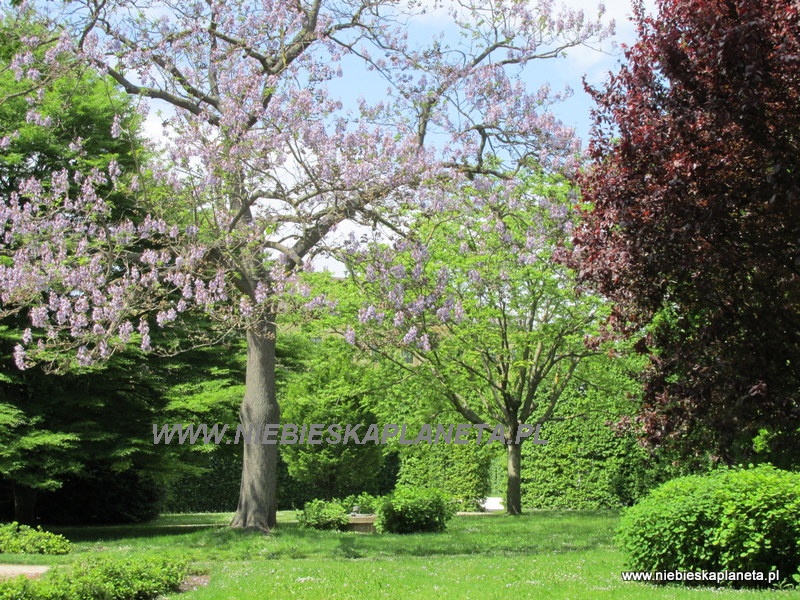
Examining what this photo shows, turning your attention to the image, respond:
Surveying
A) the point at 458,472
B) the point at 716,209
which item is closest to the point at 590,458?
the point at 458,472

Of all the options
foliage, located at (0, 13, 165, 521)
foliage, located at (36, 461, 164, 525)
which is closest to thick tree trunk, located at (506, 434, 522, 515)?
foliage, located at (0, 13, 165, 521)

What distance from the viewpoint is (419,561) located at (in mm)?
9969

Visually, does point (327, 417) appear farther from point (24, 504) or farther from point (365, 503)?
point (24, 504)

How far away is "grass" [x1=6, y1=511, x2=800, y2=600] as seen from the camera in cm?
727

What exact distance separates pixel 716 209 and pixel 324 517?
10176 millimetres

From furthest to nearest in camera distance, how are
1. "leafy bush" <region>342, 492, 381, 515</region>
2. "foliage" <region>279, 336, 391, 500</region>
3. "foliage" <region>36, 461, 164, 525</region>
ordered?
"foliage" <region>279, 336, 391, 500</region>, "foliage" <region>36, 461, 164, 525</region>, "leafy bush" <region>342, 492, 381, 515</region>

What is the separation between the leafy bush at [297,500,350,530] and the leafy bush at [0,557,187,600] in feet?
20.9

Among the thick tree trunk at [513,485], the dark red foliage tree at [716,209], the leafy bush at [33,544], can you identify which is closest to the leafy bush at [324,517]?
the thick tree trunk at [513,485]

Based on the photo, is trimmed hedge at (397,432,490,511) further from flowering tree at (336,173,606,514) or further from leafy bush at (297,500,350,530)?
leafy bush at (297,500,350,530)

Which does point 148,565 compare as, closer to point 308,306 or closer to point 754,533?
point 308,306

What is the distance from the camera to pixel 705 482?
7.66 m

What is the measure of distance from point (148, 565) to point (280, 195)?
5038mm

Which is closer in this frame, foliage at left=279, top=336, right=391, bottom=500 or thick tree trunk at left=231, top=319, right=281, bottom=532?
thick tree trunk at left=231, top=319, right=281, bottom=532

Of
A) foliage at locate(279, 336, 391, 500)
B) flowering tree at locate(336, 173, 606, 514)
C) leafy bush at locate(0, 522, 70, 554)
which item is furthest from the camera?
foliage at locate(279, 336, 391, 500)
